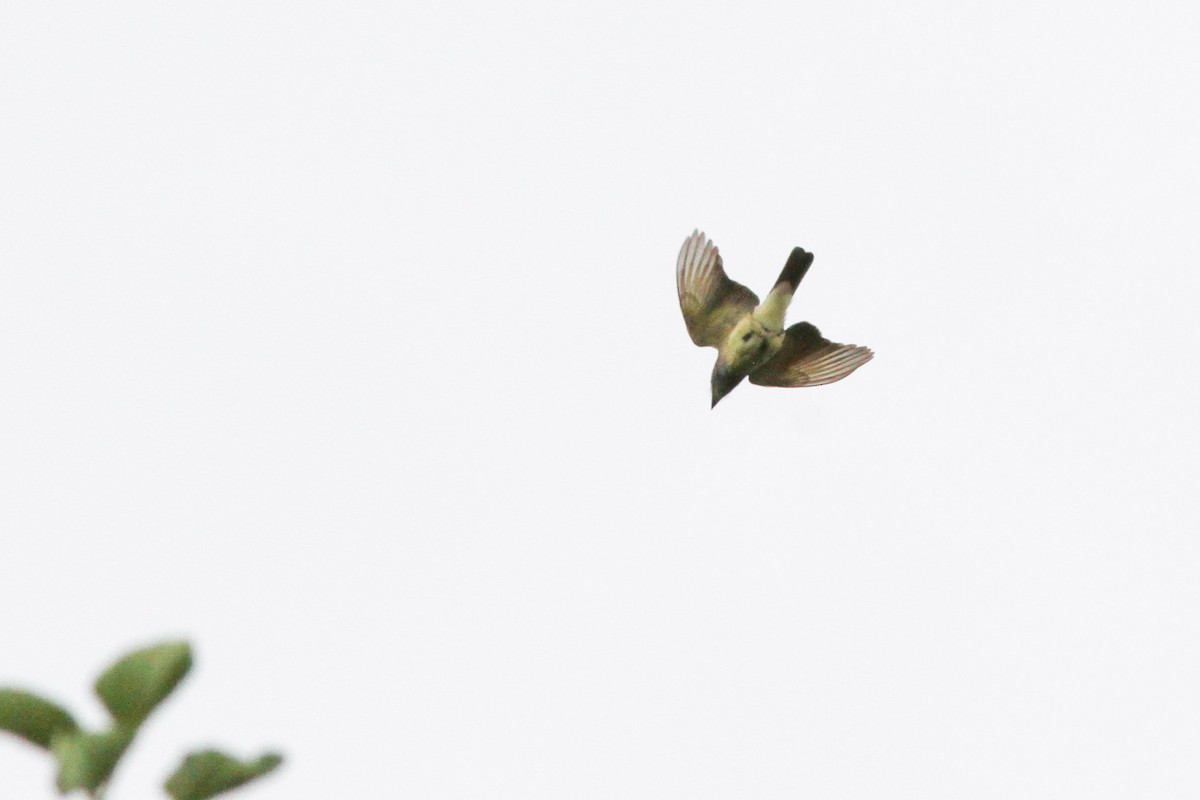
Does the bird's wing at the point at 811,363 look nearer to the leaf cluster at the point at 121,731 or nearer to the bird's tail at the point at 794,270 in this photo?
the bird's tail at the point at 794,270

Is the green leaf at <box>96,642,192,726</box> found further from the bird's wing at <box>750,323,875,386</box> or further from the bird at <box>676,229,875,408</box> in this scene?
the bird's wing at <box>750,323,875,386</box>

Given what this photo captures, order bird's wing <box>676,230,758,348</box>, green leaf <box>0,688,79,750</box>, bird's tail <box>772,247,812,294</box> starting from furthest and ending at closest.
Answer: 1. bird's wing <box>676,230,758,348</box>
2. bird's tail <box>772,247,812,294</box>
3. green leaf <box>0,688,79,750</box>

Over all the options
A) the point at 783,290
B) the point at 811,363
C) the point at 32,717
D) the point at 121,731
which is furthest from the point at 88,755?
the point at 811,363

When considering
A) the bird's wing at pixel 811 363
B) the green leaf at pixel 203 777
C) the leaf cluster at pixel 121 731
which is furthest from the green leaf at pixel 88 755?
the bird's wing at pixel 811 363

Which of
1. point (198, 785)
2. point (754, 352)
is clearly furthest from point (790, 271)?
point (198, 785)

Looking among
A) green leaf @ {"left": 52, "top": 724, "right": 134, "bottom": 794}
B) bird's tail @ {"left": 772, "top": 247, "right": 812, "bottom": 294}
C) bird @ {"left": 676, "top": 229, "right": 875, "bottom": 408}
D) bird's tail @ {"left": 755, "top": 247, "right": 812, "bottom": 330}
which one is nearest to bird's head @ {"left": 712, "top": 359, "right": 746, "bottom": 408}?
bird @ {"left": 676, "top": 229, "right": 875, "bottom": 408}

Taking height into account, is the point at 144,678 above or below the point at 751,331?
below

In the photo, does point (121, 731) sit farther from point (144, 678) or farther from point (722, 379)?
point (722, 379)
